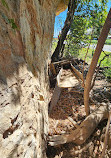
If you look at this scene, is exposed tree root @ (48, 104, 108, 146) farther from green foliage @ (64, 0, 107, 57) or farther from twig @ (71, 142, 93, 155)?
→ green foliage @ (64, 0, 107, 57)

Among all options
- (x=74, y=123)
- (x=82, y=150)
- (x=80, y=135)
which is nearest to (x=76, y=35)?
(x=74, y=123)

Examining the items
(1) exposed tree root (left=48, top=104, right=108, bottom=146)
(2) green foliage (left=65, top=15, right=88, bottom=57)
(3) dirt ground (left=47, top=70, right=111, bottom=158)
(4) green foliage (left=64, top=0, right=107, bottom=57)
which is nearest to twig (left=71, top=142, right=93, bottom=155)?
(3) dirt ground (left=47, top=70, right=111, bottom=158)

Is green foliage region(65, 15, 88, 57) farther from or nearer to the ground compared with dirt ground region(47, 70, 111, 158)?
farther from the ground

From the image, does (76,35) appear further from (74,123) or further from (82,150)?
(82,150)

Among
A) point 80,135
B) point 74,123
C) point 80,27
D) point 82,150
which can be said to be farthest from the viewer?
point 80,27

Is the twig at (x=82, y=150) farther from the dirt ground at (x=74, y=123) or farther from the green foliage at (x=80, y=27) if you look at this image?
the green foliage at (x=80, y=27)

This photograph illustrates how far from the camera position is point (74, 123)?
7.93 feet

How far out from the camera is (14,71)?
1.23 m

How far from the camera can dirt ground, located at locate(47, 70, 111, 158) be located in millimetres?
2042

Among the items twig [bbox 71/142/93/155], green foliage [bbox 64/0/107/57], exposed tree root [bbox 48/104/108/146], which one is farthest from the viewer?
green foliage [bbox 64/0/107/57]

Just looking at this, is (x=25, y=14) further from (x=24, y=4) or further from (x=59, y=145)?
(x=59, y=145)

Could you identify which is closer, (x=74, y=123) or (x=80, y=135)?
(x=80, y=135)

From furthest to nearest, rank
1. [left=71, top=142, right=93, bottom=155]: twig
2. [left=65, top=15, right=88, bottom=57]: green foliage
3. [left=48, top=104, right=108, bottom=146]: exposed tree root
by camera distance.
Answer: [left=65, top=15, right=88, bottom=57]: green foliage → [left=48, top=104, right=108, bottom=146]: exposed tree root → [left=71, top=142, right=93, bottom=155]: twig

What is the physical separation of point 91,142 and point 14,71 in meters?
2.26
